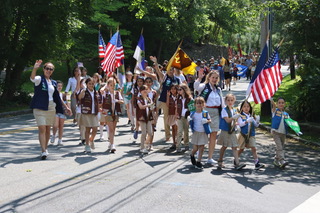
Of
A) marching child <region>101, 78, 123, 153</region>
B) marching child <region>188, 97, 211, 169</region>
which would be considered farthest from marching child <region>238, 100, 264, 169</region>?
marching child <region>101, 78, 123, 153</region>

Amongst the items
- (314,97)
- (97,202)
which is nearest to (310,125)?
(314,97)

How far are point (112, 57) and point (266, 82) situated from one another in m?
7.35

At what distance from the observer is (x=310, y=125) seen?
48.6ft

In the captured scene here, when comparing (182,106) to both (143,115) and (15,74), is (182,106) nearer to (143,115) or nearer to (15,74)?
(143,115)

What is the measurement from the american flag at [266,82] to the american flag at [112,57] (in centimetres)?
670

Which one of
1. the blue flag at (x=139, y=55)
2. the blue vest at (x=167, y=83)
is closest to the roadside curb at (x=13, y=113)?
the blue flag at (x=139, y=55)

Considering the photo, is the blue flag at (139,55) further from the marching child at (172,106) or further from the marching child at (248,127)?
the marching child at (248,127)

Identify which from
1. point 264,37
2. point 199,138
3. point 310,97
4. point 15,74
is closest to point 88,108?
point 199,138

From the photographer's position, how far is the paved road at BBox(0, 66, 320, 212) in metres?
6.61

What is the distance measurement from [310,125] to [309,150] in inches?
114

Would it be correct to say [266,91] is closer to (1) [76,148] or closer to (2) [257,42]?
(1) [76,148]

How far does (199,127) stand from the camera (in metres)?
9.40

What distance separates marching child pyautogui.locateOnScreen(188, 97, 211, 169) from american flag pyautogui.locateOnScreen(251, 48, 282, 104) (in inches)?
48.3

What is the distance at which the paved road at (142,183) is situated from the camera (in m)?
6.61
